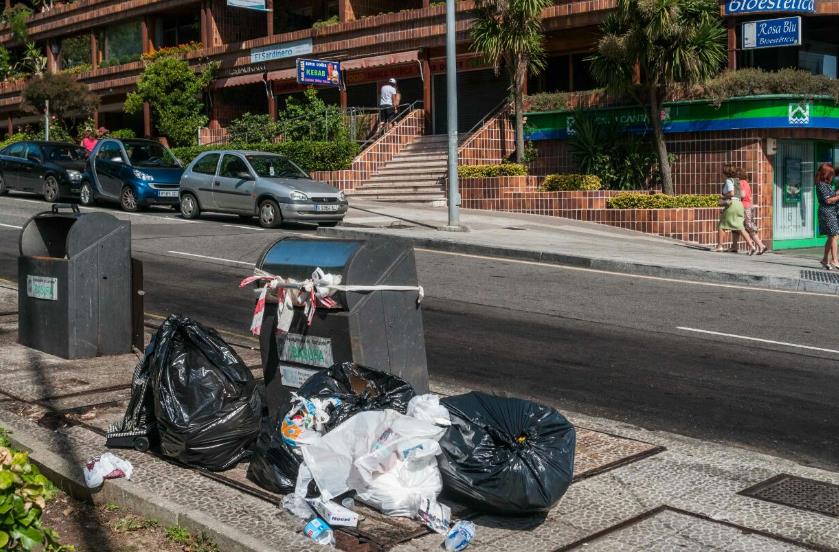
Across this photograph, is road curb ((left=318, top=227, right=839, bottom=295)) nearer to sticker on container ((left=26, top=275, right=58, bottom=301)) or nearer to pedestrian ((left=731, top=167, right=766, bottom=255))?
pedestrian ((left=731, top=167, right=766, bottom=255))

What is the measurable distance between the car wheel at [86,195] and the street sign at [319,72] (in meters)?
8.15

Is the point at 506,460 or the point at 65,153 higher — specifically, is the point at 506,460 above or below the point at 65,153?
below

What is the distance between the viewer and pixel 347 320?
18.6 feet

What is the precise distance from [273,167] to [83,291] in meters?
Answer: 13.6

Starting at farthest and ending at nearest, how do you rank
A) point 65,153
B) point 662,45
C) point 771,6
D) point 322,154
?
point 322,154, point 65,153, point 771,6, point 662,45

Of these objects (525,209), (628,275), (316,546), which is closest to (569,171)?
(525,209)

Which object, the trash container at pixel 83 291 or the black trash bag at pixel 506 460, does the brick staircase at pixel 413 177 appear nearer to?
the trash container at pixel 83 291

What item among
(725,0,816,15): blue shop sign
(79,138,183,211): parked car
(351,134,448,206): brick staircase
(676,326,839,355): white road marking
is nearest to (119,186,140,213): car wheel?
(79,138,183,211): parked car

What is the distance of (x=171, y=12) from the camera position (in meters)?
42.6

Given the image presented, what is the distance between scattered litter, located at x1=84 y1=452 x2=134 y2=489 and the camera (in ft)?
16.8

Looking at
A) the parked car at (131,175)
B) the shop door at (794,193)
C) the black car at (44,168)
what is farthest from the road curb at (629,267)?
the black car at (44,168)

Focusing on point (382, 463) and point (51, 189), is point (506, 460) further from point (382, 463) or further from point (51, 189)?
point (51, 189)

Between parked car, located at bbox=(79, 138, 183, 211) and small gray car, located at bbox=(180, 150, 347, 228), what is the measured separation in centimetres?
129

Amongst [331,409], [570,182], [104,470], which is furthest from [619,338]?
[570,182]
